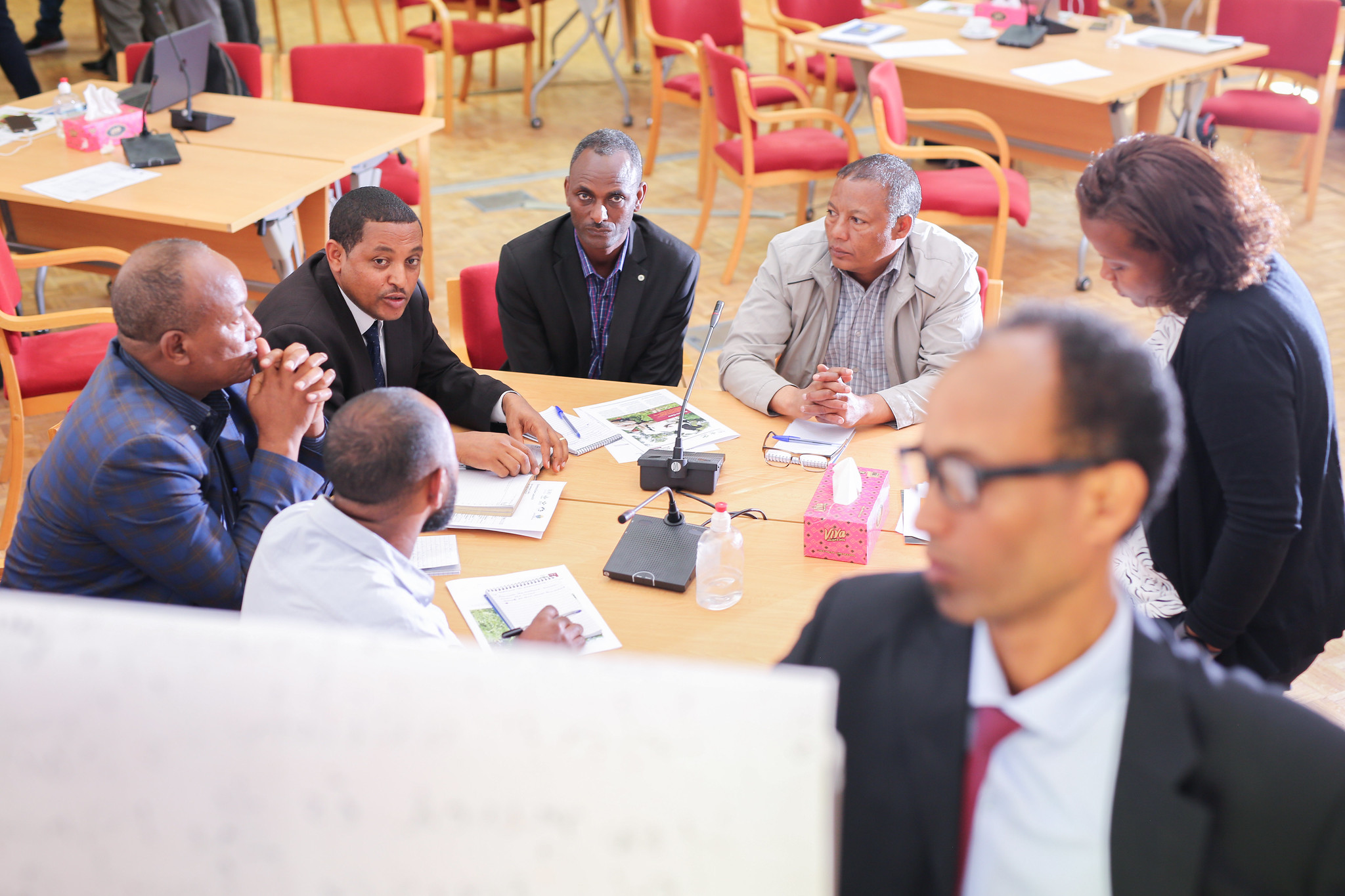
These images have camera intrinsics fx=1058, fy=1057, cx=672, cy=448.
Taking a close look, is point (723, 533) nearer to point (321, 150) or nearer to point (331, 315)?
point (331, 315)

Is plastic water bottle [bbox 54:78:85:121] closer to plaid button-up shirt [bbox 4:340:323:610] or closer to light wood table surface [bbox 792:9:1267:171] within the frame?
plaid button-up shirt [bbox 4:340:323:610]

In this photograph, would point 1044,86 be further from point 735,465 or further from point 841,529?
point 841,529

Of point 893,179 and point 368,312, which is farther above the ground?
point 893,179

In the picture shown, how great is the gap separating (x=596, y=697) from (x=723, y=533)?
1.49 meters

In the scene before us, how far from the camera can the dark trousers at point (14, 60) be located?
20.6 feet

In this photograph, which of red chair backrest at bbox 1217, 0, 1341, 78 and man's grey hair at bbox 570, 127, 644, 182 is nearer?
man's grey hair at bbox 570, 127, 644, 182

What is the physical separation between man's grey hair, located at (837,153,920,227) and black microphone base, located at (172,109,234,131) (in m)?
2.78

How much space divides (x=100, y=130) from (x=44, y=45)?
5.37m

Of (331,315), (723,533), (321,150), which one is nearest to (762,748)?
(723,533)

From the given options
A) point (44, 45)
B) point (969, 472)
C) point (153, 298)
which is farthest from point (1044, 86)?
point (44, 45)

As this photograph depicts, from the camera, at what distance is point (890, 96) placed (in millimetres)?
4523

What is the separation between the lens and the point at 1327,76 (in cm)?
531

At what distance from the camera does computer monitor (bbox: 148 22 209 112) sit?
410 centimetres

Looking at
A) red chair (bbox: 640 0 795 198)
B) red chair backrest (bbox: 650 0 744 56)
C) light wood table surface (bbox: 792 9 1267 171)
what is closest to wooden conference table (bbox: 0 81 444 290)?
red chair (bbox: 640 0 795 198)
